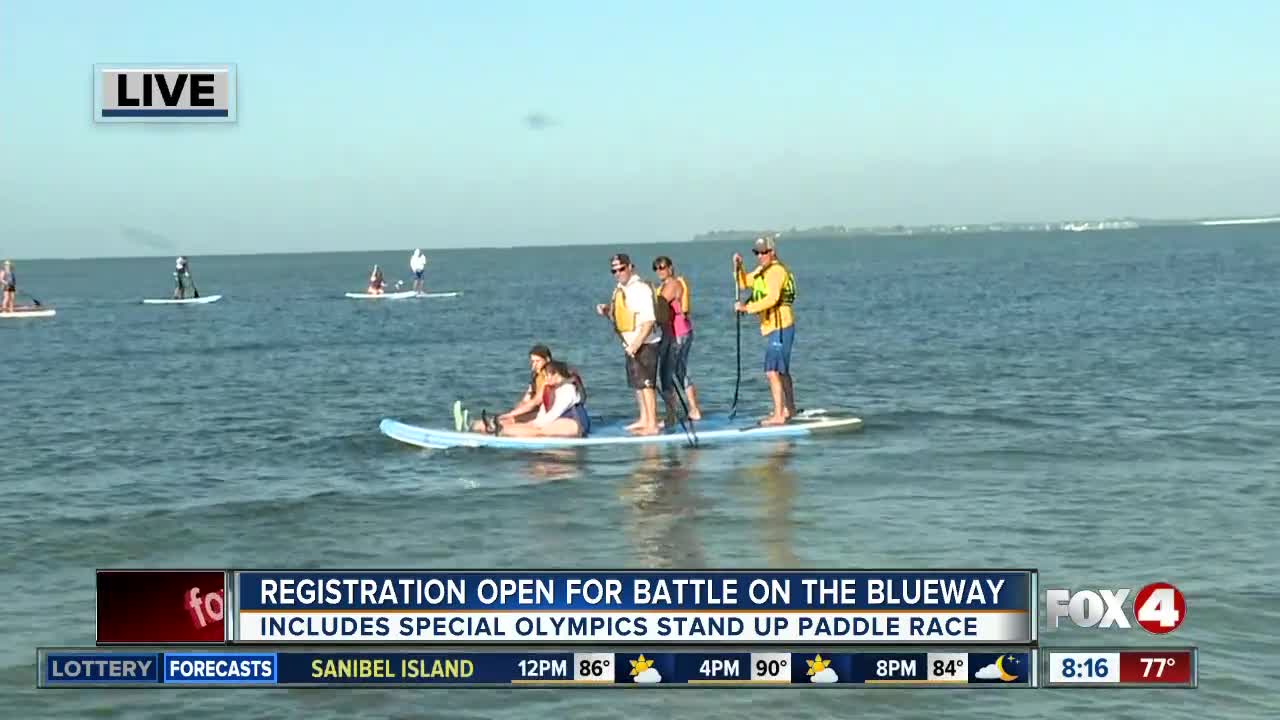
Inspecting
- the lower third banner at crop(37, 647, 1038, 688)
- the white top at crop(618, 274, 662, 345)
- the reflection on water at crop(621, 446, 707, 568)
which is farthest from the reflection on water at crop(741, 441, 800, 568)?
the lower third banner at crop(37, 647, 1038, 688)

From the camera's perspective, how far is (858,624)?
886cm

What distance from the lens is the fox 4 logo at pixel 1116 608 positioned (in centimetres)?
1060

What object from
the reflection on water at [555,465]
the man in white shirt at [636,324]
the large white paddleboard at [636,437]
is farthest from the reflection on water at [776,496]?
the reflection on water at [555,465]

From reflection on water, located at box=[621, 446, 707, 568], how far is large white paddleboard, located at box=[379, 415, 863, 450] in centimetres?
50

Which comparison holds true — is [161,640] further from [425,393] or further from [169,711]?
[425,393]

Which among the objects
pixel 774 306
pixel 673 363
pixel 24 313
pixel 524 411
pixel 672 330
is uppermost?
pixel 774 306

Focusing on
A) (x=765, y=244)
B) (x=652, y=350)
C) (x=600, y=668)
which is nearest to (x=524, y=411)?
(x=652, y=350)

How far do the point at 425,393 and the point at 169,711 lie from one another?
19692mm

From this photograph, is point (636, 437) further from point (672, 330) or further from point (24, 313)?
point (24, 313)

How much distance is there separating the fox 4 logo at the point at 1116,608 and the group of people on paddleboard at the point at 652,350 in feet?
25.3

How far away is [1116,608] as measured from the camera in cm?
1084

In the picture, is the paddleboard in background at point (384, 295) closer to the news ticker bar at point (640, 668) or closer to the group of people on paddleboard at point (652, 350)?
the group of people on paddleboard at point (652, 350)

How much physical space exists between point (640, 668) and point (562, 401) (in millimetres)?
10809

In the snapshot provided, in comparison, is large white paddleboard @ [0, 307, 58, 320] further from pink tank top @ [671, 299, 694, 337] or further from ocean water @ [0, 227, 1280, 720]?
pink tank top @ [671, 299, 694, 337]
